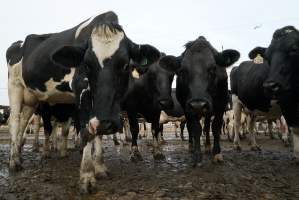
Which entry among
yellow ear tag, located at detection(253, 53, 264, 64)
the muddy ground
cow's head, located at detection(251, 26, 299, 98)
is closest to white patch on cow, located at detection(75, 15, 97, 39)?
the muddy ground

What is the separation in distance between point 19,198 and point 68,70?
2610mm

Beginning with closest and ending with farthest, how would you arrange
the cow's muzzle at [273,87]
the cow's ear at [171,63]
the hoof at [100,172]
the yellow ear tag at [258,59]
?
the hoof at [100,172]
the cow's muzzle at [273,87]
the cow's ear at [171,63]
the yellow ear tag at [258,59]

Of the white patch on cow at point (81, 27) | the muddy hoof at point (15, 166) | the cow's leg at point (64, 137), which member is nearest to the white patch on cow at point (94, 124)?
the white patch on cow at point (81, 27)

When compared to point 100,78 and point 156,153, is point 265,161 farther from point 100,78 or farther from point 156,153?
point 100,78

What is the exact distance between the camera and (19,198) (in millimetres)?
5090

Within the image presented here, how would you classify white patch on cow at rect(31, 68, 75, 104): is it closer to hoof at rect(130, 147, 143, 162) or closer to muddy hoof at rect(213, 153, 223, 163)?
hoof at rect(130, 147, 143, 162)

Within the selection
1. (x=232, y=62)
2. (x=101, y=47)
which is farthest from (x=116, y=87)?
(x=232, y=62)

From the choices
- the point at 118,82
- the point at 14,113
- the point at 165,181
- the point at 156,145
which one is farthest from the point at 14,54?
the point at 165,181

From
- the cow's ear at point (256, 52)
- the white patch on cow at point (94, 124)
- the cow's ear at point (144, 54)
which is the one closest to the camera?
the white patch on cow at point (94, 124)

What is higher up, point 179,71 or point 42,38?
point 42,38

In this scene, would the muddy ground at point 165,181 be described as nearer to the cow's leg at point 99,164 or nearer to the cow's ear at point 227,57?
the cow's leg at point 99,164

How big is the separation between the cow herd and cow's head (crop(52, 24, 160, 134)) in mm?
12

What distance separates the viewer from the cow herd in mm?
5184

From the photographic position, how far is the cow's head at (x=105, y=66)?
475cm
